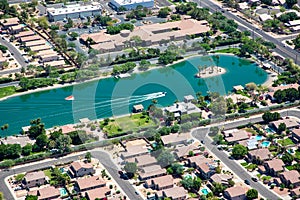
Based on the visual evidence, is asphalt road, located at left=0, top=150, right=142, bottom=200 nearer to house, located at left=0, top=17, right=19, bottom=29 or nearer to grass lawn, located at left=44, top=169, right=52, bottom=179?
grass lawn, located at left=44, top=169, right=52, bottom=179

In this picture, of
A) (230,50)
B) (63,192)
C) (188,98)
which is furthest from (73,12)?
(63,192)

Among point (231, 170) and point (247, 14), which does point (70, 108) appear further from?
point (247, 14)

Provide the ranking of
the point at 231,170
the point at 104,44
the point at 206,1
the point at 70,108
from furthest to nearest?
the point at 206,1
the point at 104,44
the point at 70,108
the point at 231,170

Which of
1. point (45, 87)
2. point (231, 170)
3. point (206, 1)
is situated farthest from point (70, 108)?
point (206, 1)

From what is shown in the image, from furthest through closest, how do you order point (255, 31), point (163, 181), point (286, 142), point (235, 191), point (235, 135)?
point (255, 31) < point (235, 135) < point (286, 142) < point (163, 181) < point (235, 191)

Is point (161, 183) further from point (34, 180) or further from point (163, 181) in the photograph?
point (34, 180)

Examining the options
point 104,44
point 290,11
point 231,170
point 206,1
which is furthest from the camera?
point 206,1
